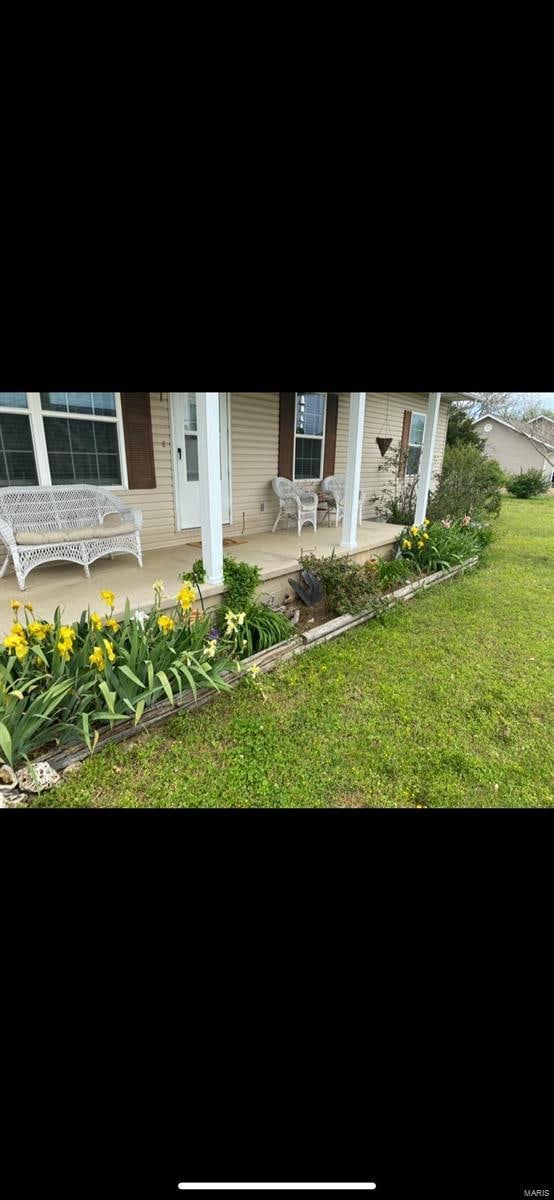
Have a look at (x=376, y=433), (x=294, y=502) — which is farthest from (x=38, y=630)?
(x=376, y=433)

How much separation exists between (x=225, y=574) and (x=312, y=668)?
1.14 meters

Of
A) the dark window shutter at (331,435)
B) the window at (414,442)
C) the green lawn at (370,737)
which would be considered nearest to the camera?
the green lawn at (370,737)

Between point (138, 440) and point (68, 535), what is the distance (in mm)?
1745

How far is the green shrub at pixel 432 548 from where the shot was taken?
6.98 m

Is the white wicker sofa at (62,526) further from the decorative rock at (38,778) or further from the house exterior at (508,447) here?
Result: the house exterior at (508,447)

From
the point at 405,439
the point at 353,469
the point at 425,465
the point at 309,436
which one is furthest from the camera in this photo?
the point at 405,439

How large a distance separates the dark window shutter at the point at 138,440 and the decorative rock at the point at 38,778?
3874 millimetres

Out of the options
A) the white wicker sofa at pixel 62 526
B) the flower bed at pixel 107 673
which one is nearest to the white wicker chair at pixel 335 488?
the white wicker sofa at pixel 62 526

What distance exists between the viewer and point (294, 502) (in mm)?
7406

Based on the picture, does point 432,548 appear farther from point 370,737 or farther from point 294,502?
point 370,737

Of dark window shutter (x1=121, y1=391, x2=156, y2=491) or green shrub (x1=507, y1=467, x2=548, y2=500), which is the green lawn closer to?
dark window shutter (x1=121, y1=391, x2=156, y2=491)

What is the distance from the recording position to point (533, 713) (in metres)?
3.59
